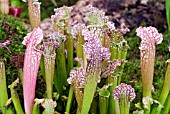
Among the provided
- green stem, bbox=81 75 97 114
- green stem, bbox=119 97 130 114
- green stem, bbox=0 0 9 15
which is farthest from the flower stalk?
green stem, bbox=0 0 9 15

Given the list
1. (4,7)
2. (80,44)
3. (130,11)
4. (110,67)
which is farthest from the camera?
(130,11)

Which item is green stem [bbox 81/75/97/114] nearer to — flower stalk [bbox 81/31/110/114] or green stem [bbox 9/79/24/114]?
flower stalk [bbox 81/31/110/114]

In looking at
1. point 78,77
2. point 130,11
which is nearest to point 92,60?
point 78,77

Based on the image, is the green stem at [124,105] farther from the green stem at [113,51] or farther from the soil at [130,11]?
the soil at [130,11]

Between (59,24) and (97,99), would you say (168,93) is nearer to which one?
(97,99)

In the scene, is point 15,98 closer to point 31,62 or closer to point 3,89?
Answer: point 3,89

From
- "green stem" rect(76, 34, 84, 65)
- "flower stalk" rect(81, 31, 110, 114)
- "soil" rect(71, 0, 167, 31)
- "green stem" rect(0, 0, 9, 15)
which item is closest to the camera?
"flower stalk" rect(81, 31, 110, 114)

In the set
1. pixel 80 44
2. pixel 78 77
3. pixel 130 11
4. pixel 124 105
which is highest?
pixel 130 11

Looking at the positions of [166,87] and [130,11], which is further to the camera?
[130,11]
